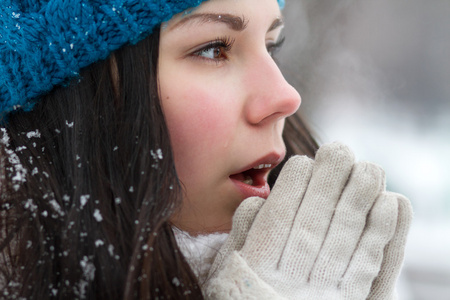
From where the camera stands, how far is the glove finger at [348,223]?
1001 mm

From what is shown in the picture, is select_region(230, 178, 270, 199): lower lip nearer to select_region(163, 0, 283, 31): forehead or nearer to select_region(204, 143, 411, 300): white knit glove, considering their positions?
select_region(204, 143, 411, 300): white knit glove

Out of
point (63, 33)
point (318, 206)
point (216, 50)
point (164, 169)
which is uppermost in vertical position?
point (63, 33)

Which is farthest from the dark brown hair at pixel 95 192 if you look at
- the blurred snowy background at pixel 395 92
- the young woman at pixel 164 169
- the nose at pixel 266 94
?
the blurred snowy background at pixel 395 92

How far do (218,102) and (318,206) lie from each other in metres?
0.31

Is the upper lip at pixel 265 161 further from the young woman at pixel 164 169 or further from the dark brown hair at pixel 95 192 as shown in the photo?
the dark brown hair at pixel 95 192

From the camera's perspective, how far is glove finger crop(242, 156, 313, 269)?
99 centimetres

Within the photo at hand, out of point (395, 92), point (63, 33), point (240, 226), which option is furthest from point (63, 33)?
point (395, 92)

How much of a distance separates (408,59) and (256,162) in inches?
140

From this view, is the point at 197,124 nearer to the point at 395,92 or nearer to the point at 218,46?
the point at 218,46

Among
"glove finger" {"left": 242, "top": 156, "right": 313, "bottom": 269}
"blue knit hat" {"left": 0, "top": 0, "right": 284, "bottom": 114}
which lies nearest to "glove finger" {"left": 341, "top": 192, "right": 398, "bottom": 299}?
"glove finger" {"left": 242, "top": 156, "right": 313, "bottom": 269}

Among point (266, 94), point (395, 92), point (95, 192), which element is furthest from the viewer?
point (395, 92)

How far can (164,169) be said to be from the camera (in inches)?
39.4

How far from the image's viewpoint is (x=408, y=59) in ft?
13.9

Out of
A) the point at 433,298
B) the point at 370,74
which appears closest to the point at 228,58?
the point at 433,298
